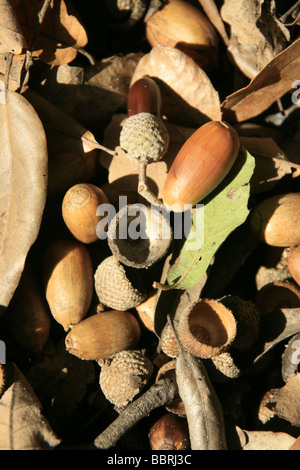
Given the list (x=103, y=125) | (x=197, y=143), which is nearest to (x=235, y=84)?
(x=197, y=143)

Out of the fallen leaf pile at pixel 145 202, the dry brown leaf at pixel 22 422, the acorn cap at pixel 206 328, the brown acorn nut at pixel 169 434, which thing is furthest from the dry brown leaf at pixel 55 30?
the brown acorn nut at pixel 169 434

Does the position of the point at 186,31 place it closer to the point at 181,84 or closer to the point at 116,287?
the point at 181,84

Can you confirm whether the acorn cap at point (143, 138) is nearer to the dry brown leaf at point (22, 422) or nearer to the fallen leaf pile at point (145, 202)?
→ the fallen leaf pile at point (145, 202)

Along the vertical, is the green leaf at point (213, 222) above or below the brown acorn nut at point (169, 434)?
above

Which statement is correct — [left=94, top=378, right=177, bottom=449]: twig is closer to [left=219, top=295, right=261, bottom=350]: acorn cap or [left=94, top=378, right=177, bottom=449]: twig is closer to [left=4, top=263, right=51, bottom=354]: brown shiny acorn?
[left=219, top=295, right=261, bottom=350]: acorn cap

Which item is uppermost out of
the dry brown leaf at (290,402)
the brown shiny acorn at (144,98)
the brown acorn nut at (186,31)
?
the brown acorn nut at (186,31)
